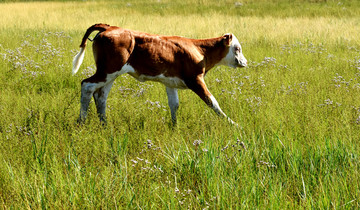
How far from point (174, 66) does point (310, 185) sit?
2.57 meters

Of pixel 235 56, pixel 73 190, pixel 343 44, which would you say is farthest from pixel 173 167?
pixel 343 44

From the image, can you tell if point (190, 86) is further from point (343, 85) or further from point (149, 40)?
point (343, 85)

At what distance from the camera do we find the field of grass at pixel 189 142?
115 inches

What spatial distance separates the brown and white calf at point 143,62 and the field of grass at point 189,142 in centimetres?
30

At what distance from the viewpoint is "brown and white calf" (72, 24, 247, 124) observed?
5.01 metres

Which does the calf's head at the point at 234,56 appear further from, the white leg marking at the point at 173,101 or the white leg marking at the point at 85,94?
the white leg marking at the point at 85,94

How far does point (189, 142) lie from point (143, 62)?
1.32m

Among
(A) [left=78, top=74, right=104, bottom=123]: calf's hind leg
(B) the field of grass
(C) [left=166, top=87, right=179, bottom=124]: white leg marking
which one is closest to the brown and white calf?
(A) [left=78, top=74, right=104, bottom=123]: calf's hind leg

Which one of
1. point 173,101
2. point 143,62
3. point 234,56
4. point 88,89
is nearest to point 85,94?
point 88,89

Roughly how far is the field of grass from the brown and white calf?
295mm

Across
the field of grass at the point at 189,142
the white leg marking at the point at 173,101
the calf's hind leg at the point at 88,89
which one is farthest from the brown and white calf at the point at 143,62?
A: the field of grass at the point at 189,142

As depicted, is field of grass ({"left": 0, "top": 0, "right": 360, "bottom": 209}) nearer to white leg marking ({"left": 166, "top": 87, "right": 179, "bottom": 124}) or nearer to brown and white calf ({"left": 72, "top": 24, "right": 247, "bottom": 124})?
white leg marking ({"left": 166, "top": 87, "right": 179, "bottom": 124})

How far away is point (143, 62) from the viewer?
5117 mm

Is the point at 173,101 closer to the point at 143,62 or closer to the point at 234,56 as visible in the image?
the point at 143,62
